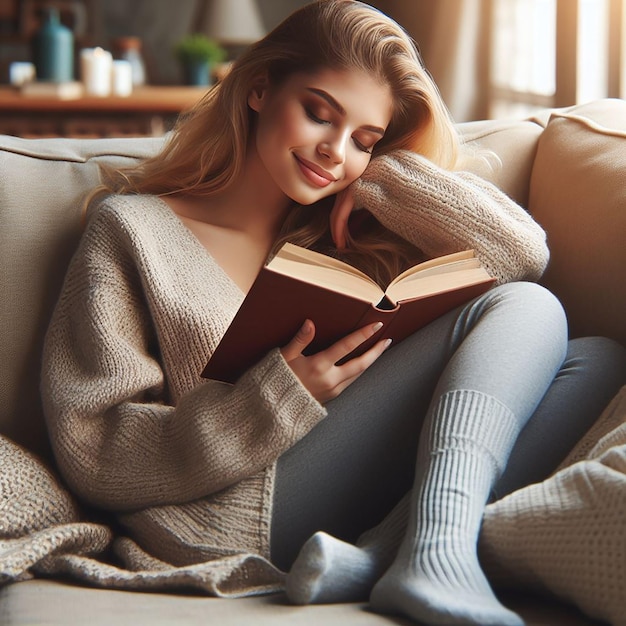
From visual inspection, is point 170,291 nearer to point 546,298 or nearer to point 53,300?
point 53,300

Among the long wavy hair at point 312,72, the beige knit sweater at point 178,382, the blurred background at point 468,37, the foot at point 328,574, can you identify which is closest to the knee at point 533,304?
the beige knit sweater at point 178,382

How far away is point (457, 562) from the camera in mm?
901

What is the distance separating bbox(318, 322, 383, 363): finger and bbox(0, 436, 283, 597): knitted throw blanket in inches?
9.3

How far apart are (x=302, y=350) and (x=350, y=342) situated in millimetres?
59

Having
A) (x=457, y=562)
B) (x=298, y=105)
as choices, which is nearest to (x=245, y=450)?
(x=457, y=562)

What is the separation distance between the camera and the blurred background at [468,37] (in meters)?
2.86

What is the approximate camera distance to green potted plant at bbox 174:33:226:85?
3.88 meters

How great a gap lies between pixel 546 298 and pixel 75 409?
59 centimetres

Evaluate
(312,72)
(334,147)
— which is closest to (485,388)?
(334,147)

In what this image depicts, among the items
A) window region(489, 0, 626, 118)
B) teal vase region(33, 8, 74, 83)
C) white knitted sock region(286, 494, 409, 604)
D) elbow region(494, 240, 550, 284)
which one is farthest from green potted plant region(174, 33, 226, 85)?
white knitted sock region(286, 494, 409, 604)

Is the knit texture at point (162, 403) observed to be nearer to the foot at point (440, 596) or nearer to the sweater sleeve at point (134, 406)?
the sweater sleeve at point (134, 406)

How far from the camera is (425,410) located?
1.16 m

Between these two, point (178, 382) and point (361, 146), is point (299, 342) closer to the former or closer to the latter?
point (178, 382)

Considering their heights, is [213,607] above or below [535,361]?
below
